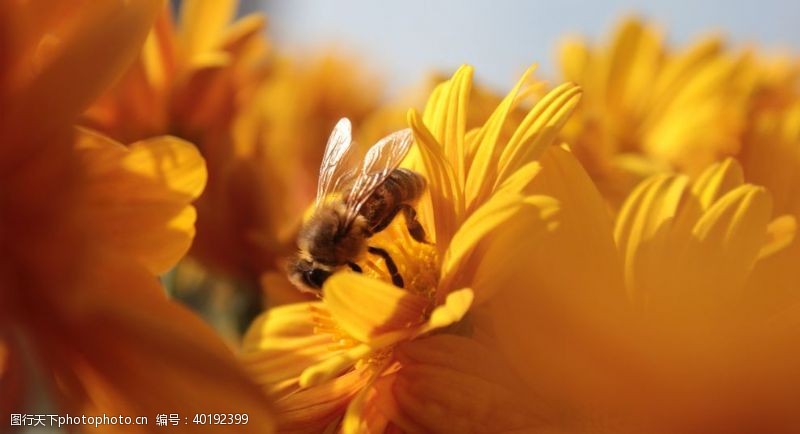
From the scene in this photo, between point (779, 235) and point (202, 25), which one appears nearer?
point (779, 235)

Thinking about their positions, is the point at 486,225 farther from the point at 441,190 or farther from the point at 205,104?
the point at 205,104

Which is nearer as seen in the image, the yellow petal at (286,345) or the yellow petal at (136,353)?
the yellow petal at (136,353)

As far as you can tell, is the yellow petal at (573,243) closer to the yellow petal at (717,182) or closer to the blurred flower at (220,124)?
the yellow petal at (717,182)

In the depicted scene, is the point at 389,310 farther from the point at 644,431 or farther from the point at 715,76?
the point at 715,76

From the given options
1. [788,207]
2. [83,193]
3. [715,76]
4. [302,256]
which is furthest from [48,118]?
[715,76]

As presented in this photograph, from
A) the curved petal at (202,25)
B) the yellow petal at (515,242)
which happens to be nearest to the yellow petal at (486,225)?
the yellow petal at (515,242)

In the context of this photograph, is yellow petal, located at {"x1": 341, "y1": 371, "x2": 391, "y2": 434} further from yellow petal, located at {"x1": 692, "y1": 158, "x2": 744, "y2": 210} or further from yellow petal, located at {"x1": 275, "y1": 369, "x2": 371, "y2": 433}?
yellow petal, located at {"x1": 692, "y1": 158, "x2": 744, "y2": 210}

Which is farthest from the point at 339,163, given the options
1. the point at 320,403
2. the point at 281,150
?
the point at 281,150
